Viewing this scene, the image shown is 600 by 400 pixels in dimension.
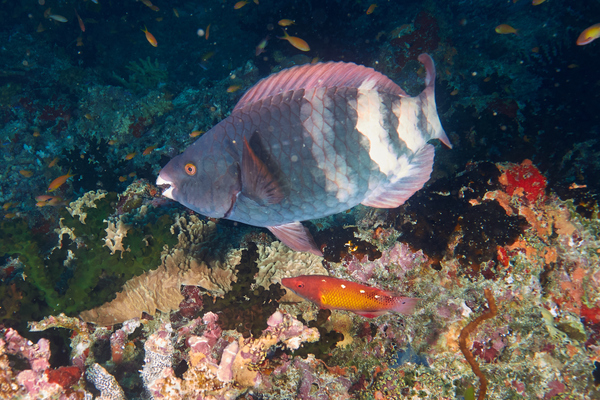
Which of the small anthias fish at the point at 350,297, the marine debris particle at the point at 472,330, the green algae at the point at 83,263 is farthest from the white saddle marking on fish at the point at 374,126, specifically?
the green algae at the point at 83,263

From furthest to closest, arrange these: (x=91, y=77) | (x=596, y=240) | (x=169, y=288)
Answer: (x=91, y=77) < (x=169, y=288) < (x=596, y=240)

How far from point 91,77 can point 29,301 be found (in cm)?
1098

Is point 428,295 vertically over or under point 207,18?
under

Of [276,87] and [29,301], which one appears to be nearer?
[276,87]

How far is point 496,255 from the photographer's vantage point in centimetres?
280

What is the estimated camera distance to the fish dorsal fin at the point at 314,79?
82.0 inches

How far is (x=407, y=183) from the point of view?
2.37m

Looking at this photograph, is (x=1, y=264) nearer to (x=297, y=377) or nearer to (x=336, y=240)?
(x=297, y=377)

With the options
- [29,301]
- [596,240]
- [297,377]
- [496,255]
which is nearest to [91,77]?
[29,301]

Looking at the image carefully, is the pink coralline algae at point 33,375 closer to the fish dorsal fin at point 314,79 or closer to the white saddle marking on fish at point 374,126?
the fish dorsal fin at point 314,79

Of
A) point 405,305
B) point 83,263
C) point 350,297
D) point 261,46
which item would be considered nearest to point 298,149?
point 350,297

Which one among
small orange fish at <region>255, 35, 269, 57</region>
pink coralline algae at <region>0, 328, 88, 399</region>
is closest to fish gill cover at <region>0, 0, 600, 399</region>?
pink coralline algae at <region>0, 328, 88, 399</region>

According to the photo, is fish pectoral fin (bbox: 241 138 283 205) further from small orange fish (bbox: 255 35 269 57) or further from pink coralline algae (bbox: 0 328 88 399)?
small orange fish (bbox: 255 35 269 57)

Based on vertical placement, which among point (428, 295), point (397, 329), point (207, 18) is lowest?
point (397, 329)
